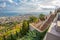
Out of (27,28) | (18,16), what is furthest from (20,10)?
(27,28)

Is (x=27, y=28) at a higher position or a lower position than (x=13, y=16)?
higher

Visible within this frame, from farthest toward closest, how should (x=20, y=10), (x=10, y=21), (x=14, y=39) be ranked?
(x=20, y=10)
(x=10, y=21)
(x=14, y=39)

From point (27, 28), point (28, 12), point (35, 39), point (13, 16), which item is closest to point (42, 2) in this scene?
point (28, 12)

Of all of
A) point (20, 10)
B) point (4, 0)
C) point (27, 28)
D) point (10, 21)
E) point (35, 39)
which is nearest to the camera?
point (35, 39)

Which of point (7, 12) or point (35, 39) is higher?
point (35, 39)

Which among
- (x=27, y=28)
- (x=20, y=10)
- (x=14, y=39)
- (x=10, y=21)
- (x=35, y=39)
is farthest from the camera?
(x=20, y=10)

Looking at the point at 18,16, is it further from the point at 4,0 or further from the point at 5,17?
the point at 4,0

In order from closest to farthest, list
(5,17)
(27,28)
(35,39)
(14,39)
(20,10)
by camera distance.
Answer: (35,39), (14,39), (27,28), (5,17), (20,10)

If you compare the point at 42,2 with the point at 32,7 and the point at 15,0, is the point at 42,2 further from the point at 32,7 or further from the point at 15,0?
the point at 15,0

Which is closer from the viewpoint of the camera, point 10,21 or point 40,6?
point 10,21
